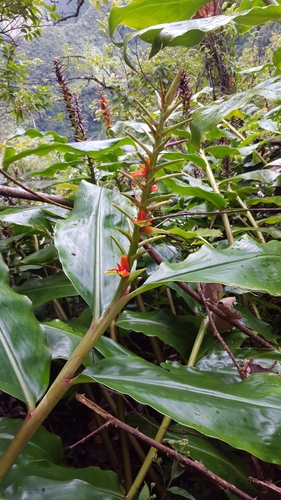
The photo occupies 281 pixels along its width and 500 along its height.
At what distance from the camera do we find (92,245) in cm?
70

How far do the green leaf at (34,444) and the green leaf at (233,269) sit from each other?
0.33 meters

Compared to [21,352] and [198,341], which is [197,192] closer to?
[198,341]

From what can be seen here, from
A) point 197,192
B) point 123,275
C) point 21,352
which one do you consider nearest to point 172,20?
point 197,192

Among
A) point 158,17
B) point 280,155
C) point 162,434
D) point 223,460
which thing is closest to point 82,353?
point 162,434

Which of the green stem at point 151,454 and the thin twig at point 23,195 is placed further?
the thin twig at point 23,195

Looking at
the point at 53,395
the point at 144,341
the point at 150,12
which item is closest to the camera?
the point at 53,395

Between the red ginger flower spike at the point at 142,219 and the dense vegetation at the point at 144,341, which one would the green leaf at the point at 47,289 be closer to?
the dense vegetation at the point at 144,341

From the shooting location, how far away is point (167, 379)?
0.50 meters

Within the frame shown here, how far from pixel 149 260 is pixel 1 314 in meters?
0.49

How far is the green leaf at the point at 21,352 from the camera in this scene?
48 centimetres

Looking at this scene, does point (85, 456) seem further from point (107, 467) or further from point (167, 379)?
point (167, 379)

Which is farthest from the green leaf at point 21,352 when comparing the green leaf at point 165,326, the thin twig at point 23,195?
the thin twig at point 23,195

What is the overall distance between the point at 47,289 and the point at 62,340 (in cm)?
24

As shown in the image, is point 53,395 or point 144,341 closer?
point 53,395
